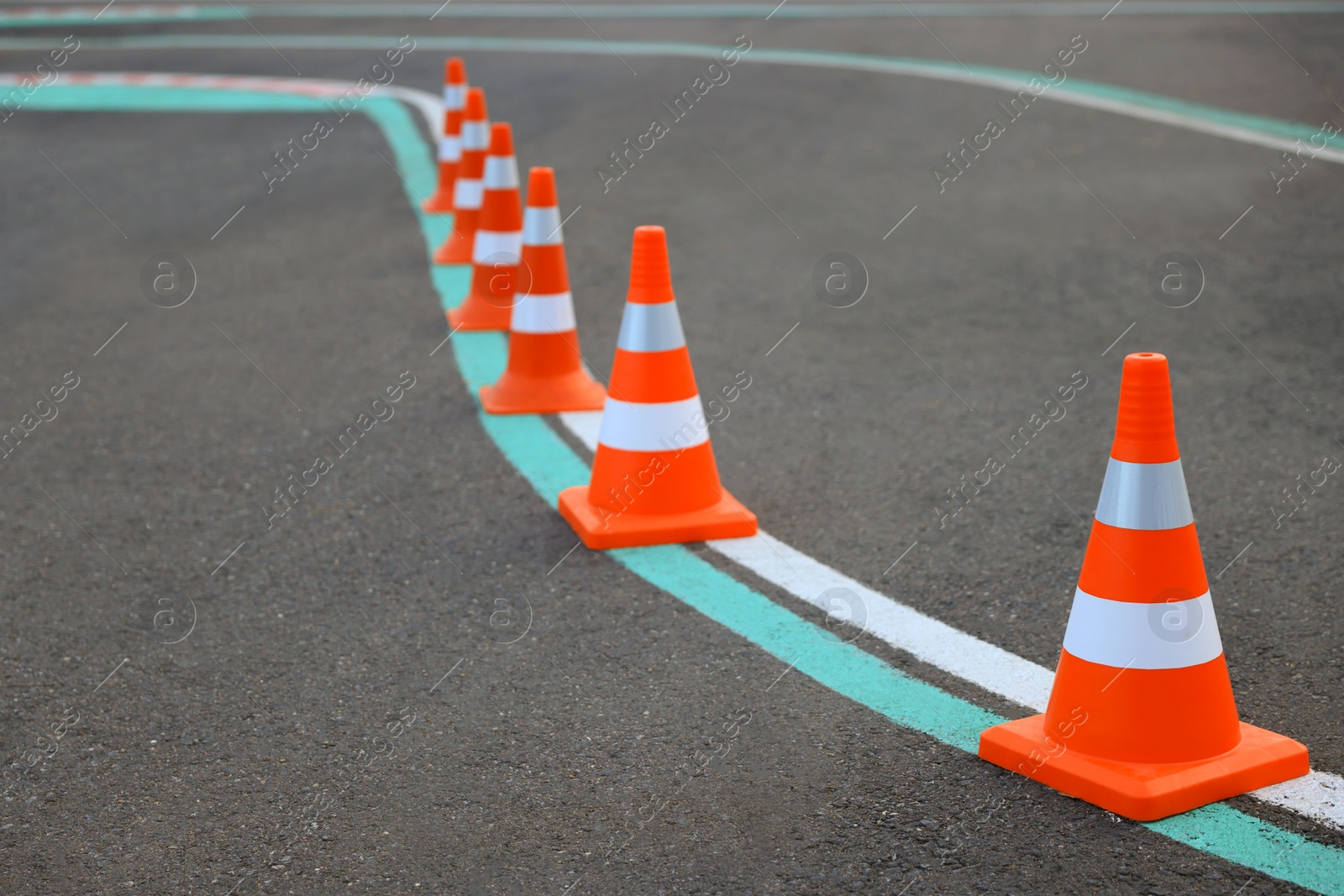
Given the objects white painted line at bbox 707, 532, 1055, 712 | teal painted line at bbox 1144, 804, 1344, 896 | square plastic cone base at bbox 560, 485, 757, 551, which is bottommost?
teal painted line at bbox 1144, 804, 1344, 896

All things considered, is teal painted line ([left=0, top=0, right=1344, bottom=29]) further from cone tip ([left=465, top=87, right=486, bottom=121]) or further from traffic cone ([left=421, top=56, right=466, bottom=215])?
cone tip ([left=465, top=87, right=486, bottom=121])

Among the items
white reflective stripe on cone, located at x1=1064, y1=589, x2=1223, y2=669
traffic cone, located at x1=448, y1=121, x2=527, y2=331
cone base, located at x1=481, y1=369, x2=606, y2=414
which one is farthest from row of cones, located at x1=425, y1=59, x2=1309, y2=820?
traffic cone, located at x1=448, y1=121, x2=527, y2=331

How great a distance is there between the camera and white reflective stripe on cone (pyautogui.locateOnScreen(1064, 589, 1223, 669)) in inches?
122

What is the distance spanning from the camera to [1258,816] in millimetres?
2957

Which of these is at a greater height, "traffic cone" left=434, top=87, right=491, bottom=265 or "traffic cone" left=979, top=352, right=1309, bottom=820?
"traffic cone" left=434, top=87, right=491, bottom=265

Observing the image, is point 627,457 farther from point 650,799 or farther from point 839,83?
point 839,83

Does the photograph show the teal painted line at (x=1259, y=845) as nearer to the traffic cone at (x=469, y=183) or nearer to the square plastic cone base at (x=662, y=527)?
the square plastic cone base at (x=662, y=527)

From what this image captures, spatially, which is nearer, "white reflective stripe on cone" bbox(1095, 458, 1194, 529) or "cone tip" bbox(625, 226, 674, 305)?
"white reflective stripe on cone" bbox(1095, 458, 1194, 529)

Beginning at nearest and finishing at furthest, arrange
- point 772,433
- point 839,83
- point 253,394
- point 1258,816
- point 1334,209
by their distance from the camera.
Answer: point 1258,816, point 772,433, point 253,394, point 1334,209, point 839,83

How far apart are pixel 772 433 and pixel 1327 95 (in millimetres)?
8880

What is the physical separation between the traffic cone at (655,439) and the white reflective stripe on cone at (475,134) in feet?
13.4

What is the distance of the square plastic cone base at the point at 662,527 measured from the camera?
460cm

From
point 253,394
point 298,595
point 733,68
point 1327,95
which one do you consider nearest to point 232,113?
point 733,68

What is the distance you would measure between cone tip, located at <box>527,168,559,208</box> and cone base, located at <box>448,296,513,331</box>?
4.87 feet
